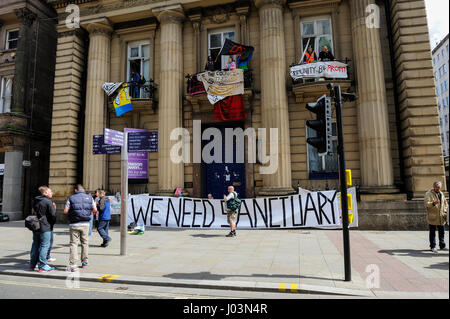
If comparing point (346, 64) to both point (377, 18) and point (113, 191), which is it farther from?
point (113, 191)

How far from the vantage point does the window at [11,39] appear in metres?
19.7

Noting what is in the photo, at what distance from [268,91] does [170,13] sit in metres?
6.72

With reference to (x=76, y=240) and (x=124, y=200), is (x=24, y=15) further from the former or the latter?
(x=76, y=240)

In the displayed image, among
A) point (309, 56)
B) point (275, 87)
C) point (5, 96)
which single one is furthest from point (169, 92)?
point (5, 96)

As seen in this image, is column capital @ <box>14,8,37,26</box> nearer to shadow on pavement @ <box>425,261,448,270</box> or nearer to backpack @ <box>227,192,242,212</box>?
backpack @ <box>227,192,242,212</box>

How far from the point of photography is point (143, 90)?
1608 cm

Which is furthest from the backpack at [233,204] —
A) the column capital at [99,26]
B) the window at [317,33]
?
the column capital at [99,26]

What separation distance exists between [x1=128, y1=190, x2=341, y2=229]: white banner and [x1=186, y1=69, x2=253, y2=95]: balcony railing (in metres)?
5.47

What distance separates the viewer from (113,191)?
16.0 m

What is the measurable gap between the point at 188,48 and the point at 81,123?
7.33 metres

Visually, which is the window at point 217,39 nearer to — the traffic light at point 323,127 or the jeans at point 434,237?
the traffic light at point 323,127

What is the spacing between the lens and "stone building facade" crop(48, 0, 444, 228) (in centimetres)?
1221
